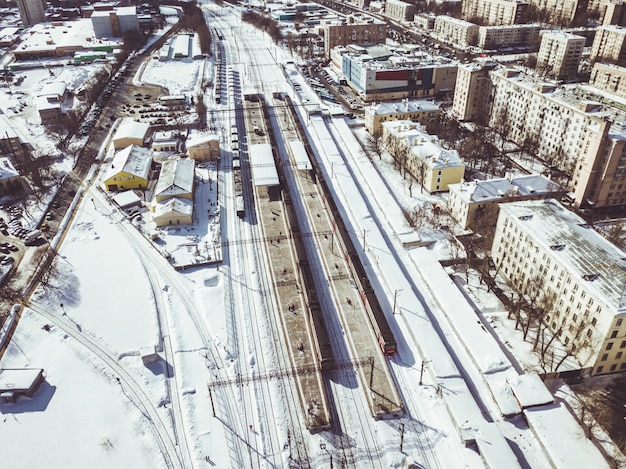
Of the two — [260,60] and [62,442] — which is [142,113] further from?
[62,442]

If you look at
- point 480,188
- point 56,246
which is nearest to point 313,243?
point 480,188

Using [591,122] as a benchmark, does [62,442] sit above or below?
below

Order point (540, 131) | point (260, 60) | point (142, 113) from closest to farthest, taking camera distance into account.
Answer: point (540, 131) < point (142, 113) < point (260, 60)

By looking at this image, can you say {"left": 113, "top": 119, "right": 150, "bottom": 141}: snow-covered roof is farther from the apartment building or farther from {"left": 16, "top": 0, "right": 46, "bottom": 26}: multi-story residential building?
{"left": 16, "top": 0, "right": 46, "bottom": 26}: multi-story residential building

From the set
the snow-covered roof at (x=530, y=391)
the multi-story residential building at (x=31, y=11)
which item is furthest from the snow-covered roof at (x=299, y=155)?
the multi-story residential building at (x=31, y=11)

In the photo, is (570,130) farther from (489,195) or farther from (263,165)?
(263,165)

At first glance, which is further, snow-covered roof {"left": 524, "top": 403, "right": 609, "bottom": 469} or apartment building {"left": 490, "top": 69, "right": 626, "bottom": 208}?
apartment building {"left": 490, "top": 69, "right": 626, "bottom": 208}

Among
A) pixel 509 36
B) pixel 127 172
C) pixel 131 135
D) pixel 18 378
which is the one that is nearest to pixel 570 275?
pixel 18 378

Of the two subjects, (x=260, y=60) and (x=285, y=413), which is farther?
(x=260, y=60)

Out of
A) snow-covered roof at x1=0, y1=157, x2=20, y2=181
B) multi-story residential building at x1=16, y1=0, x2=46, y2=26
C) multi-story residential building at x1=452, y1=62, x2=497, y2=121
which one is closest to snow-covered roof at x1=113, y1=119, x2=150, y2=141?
snow-covered roof at x1=0, y1=157, x2=20, y2=181
